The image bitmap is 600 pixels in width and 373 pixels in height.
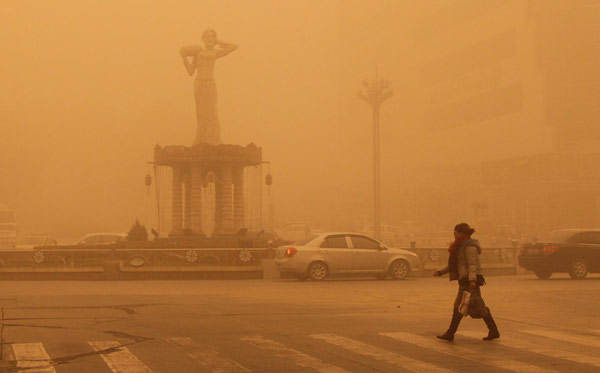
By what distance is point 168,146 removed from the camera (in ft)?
164

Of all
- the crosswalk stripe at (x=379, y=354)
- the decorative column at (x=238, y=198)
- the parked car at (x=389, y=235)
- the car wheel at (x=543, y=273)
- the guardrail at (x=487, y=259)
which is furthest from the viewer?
the parked car at (x=389, y=235)

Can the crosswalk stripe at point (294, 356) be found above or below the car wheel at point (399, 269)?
below

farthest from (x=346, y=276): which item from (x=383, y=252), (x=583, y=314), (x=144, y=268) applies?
(x=583, y=314)

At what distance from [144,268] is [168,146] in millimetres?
18835

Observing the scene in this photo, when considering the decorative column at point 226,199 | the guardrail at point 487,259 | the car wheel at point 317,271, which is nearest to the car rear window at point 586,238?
the guardrail at point 487,259

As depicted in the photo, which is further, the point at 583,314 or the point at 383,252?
the point at 383,252

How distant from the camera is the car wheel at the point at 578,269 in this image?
29.8 meters

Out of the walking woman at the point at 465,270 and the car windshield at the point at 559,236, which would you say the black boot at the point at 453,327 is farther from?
the car windshield at the point at 559,236

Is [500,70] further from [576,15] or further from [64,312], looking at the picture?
[64,312]

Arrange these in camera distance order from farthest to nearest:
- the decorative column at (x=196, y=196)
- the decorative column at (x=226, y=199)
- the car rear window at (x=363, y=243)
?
the decorative column at (x=226, y=199) < the decorative column at (x=196, y=196) < the car rear window at (x=363, y=243)

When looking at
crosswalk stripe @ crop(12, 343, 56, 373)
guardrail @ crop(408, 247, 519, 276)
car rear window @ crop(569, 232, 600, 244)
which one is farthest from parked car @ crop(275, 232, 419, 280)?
crosswalk stripe @ crop(12, 343, 56, 373)

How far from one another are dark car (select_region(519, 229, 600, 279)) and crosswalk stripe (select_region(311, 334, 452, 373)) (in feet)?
57.7

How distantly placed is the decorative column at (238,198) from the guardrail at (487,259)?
19219 mm

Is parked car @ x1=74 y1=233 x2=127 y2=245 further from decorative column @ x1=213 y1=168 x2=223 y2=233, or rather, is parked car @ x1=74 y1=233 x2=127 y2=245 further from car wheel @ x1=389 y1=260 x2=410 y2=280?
car wheel @ x1=389 y1=260 x2=410 y2=280
